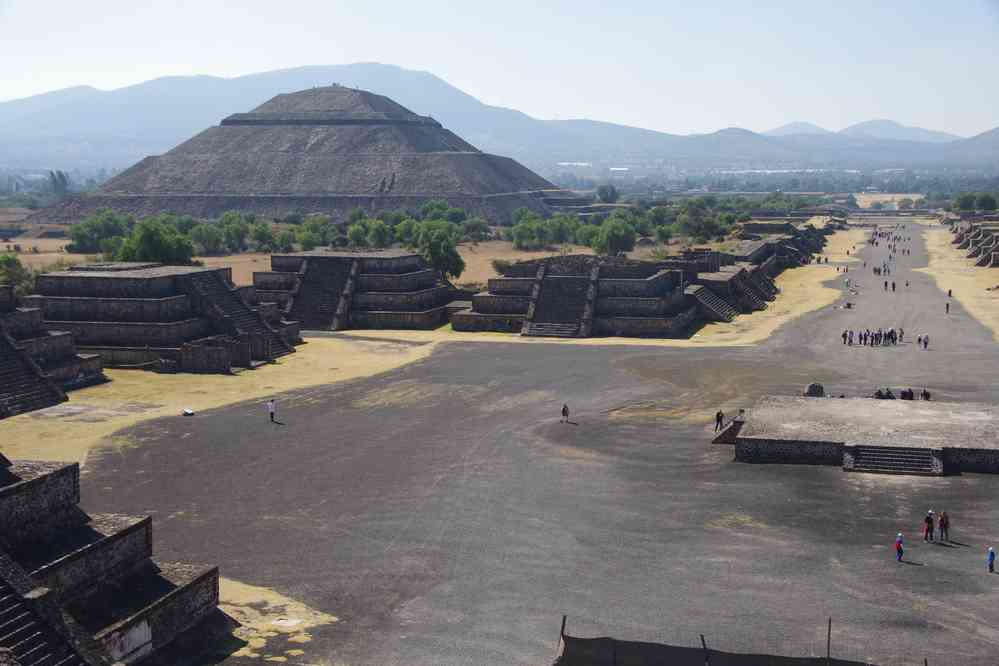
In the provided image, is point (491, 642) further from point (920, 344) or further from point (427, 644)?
point (920, 344)

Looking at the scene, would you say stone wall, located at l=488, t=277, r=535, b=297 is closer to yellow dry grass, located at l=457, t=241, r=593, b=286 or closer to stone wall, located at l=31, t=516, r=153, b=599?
A: yellow dry grass, located at l=457, t=241, r=593, b=286

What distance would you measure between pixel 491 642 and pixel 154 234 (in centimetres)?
6895

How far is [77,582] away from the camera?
2344cm

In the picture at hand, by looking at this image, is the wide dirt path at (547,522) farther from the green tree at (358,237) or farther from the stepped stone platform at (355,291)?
the green tree at (358,237)

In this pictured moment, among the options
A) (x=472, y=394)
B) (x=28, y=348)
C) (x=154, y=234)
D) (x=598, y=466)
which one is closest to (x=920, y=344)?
(x=472, y=394)

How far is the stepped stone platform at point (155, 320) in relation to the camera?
6056 centimetres

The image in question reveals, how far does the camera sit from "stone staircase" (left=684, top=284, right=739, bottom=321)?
253 ft

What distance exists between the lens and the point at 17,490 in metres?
23.4

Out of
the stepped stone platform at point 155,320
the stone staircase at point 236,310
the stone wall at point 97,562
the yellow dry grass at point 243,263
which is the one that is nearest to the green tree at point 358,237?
the yellow dry grass at point 243,263

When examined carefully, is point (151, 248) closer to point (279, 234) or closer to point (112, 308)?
point (112, 308)

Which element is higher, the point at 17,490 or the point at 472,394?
the point at 17,490

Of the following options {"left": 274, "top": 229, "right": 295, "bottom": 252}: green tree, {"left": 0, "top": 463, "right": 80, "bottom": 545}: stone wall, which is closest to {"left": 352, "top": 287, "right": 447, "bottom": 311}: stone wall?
{"left": 0, "top": 463, "right": 80, "bottom": 545}: stone wall

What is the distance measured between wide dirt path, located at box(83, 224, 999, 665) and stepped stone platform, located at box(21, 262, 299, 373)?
9687mm

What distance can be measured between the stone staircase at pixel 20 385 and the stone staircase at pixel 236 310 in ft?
47.4
